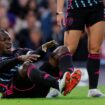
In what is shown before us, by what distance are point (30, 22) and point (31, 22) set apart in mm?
24

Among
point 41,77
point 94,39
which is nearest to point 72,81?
point 41,77

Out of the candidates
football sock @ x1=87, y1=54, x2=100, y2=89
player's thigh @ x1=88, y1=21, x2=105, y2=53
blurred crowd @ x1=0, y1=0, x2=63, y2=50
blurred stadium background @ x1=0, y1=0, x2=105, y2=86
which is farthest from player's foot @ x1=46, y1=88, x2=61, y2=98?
blurred crowd @ x1=0, y1=0, x2=63, y2=50

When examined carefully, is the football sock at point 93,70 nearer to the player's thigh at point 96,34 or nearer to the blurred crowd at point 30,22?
the player's thigh at point 96,34

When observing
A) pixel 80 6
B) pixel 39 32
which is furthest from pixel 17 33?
pixel 80 6

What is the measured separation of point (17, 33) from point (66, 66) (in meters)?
8.07

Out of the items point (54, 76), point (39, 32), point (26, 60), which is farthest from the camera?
point (39, 32)

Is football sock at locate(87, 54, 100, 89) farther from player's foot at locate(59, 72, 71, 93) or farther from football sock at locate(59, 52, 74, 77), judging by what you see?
player's foot at locate(59, 72, 71, 93)

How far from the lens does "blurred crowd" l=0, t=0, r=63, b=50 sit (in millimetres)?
15414

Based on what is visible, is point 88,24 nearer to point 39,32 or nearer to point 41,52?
point 41,52

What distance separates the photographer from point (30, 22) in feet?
51.7

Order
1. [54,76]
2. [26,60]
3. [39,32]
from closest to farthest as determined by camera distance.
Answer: [26,60] → [54,76] → [39,32]

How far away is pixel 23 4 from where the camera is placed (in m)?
16.3

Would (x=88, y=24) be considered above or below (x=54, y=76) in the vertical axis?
above

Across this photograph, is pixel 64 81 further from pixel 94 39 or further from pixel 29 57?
pixel 94 39
